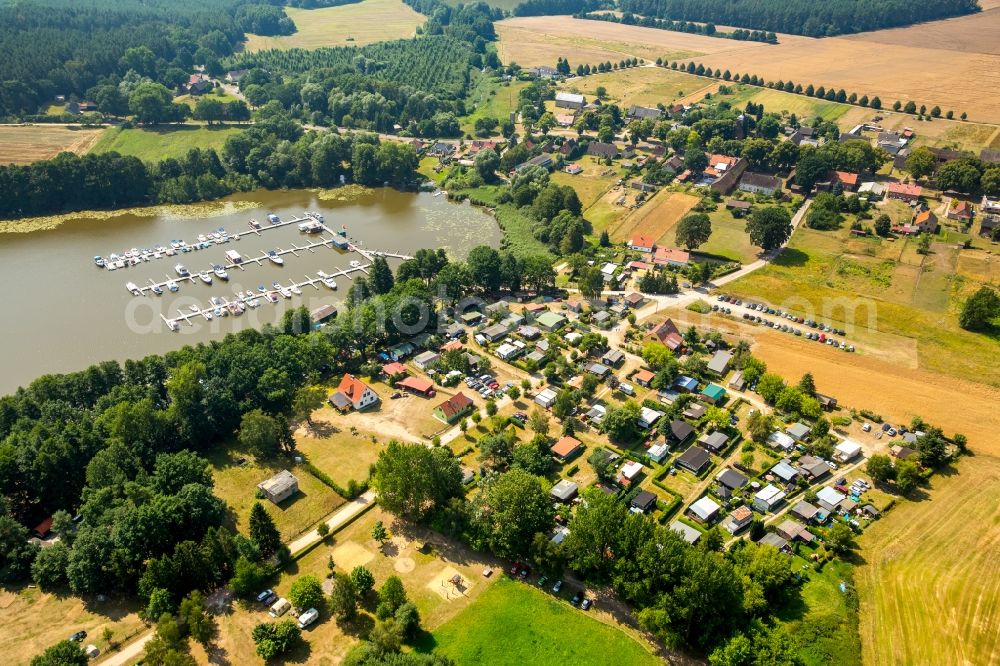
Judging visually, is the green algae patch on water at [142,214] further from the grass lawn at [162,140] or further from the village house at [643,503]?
the village house at [643,503]

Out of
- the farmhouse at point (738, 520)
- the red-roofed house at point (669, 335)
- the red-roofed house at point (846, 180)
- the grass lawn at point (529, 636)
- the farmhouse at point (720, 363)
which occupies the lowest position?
the grass lawn at point (529, 636)

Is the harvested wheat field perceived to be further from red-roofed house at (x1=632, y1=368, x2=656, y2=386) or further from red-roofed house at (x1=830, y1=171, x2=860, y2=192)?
red-roofed house at (x1=632, y1=368, x2=656, y2=386)

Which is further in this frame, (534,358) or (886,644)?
(534,358)

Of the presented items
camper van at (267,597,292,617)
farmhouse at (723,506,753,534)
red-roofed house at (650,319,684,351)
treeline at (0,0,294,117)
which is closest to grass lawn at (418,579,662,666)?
camper van at (267,597,292,617)

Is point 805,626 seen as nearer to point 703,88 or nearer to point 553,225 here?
point 553,225

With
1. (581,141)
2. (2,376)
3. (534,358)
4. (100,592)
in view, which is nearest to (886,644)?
(534,358)

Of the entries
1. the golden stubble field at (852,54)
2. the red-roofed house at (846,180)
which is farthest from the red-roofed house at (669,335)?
the golden stubble field at (852,54)
